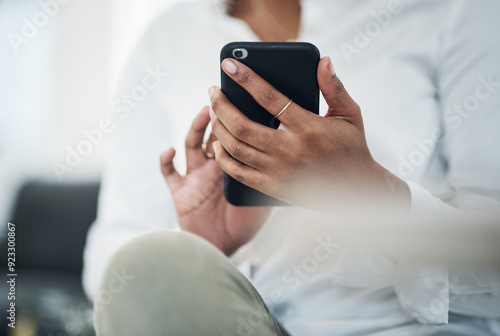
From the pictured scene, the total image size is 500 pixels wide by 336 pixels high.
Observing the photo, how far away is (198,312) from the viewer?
12.1 inches

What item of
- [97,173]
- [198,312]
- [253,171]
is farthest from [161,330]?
[97,173]

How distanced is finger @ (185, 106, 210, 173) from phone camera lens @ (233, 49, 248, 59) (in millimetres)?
102

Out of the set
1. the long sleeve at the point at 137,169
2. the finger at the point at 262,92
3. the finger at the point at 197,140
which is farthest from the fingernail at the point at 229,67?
the long sleeve at the point at 137,169

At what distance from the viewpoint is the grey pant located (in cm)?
30

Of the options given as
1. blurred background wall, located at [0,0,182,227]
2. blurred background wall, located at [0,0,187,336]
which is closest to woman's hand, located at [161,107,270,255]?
blurred background wall, located at [0,0,187,336]

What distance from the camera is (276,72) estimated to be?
378 millimetres

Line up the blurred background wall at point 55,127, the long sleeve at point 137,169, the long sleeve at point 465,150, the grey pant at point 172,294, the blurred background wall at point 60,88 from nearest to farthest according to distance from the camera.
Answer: the grey pant at point 172,294, the long sleeve at point 465,150, the long sleeve at point 137,169, the blurred background wall at point 55,127, the blurred background wall at point 60,88

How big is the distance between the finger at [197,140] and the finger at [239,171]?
69mm

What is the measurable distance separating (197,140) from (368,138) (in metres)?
0.20

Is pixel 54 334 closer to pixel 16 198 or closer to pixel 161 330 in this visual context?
pixel 16 198

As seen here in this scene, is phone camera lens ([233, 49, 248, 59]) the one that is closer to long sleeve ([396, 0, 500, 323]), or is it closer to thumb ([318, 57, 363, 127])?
thumb ([318, 57, 363, 127])

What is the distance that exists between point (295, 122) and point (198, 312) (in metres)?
0.16

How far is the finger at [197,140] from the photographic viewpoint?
46 cm

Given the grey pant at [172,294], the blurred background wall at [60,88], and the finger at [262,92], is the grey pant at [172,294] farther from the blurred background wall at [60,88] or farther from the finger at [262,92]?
the blurred background wall at [60,88]
